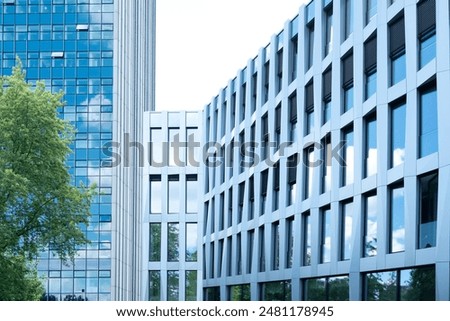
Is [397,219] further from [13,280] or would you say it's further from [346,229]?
[13,280]

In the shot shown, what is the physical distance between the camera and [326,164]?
36.2 metres

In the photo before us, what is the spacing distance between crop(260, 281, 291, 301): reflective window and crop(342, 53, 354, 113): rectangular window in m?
10.5

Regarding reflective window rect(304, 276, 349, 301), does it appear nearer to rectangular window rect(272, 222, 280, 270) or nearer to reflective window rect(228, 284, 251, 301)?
rectangular window rect(272, 222, 280, 270)

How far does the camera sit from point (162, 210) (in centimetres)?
6128

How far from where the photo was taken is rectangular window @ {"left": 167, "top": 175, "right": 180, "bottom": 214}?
61469mm

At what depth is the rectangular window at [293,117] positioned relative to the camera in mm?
41188

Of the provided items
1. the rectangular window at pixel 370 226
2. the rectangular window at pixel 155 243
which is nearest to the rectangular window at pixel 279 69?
the rectangular window at pixel 370 226

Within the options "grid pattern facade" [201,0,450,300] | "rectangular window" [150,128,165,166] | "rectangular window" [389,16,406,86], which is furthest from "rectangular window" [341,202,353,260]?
"rectangular window" [150,128,165,166]

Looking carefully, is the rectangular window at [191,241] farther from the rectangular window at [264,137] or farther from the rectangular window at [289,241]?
the rectangular window at [289,241]

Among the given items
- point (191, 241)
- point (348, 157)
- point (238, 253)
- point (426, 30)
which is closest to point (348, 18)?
point (348, 157)

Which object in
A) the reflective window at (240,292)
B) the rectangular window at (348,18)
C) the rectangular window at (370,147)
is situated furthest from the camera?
the reflective window at (240,292)

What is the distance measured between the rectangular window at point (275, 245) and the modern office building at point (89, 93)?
44.1 meters

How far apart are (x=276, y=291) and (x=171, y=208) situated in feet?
65.2
